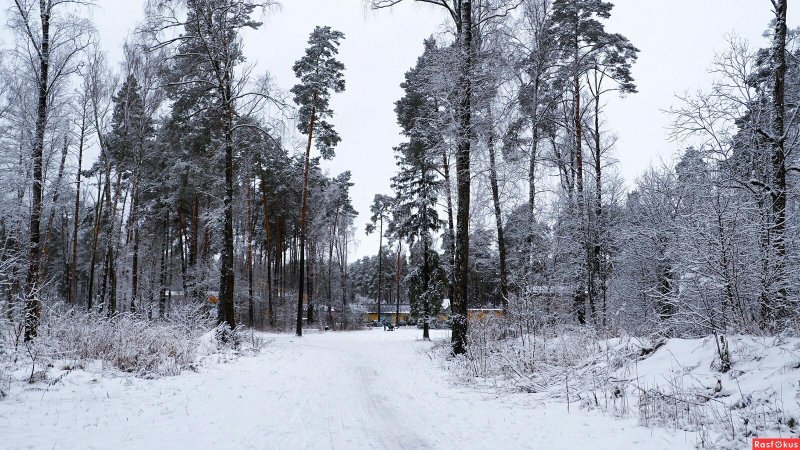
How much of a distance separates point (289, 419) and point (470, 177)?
29.4ft

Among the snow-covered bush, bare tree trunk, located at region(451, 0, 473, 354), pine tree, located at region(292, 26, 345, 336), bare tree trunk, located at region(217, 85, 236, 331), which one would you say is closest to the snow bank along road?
the snow-covered bush

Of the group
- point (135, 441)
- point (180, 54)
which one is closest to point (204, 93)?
point (180, 54)

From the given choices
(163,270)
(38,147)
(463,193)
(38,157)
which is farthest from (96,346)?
(163,270)

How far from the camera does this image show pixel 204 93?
18.5m

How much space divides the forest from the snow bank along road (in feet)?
3.92

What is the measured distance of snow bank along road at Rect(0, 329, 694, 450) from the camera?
477 centimetres

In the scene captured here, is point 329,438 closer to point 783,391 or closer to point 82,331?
point 783,391

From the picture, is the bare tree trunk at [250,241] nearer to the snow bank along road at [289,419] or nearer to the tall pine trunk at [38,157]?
the tall pine trunk at [38,157]

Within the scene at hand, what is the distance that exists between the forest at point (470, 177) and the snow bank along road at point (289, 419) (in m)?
1.19

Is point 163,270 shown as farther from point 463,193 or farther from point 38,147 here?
point 463,193

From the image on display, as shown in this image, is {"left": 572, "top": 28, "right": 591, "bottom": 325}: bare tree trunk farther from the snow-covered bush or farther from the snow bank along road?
the snow-covered bush

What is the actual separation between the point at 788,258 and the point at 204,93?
1952 centimetres

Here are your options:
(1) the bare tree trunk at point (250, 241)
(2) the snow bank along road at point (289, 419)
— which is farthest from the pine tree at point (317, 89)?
(2) the snow bank along road at point (289, 419)

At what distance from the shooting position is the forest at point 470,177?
300 inches
